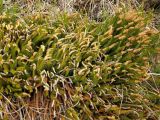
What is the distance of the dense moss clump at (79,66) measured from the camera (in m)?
2.76

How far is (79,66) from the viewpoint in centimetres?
289

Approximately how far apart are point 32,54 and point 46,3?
762 millimetres

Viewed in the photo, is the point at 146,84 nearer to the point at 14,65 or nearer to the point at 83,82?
the point at 83,82

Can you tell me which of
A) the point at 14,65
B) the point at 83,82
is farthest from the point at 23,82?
the point at 83,82

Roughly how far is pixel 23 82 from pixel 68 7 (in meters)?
0.99

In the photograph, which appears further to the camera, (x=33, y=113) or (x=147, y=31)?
(x=147, y=31)

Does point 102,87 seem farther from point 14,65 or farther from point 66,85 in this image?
point 14,65

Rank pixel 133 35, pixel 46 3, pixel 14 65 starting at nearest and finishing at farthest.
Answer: pixel 14 65 → pixel 133 35 → pixel 46 3

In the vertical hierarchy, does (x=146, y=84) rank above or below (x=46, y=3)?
below

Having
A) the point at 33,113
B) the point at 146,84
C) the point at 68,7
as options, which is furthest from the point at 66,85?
the point at 68,7

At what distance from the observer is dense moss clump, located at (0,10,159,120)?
9.04 ft

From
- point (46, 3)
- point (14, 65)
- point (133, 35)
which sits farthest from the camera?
point (46, 3)

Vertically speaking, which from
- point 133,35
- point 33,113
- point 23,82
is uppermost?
point 133,35

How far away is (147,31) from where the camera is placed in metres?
3.09
